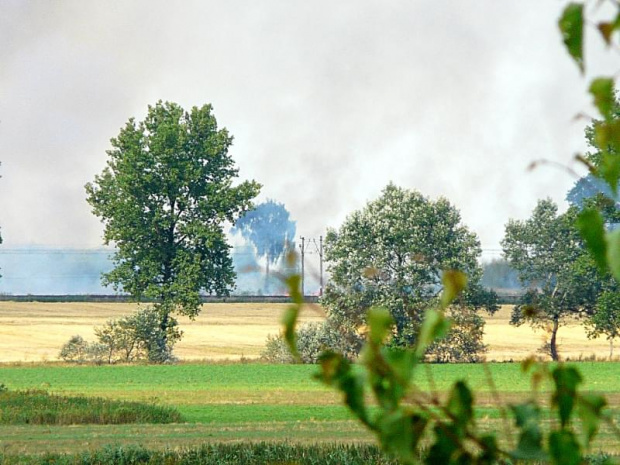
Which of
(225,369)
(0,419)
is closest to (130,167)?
(225,369)

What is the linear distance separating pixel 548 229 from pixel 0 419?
4744 centimetres

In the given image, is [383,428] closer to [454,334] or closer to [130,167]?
[454,334]

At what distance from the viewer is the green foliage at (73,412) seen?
90.8ft

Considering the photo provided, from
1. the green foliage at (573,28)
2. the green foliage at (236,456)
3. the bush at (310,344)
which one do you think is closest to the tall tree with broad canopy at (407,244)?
the bush at (310,344)

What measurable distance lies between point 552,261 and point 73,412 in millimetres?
44464

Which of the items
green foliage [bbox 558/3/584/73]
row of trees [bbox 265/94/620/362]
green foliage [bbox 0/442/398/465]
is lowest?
green foliage [bbox 0/442/398/465]

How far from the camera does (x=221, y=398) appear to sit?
127ft

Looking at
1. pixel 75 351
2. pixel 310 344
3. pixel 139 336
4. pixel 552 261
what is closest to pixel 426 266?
pixel 310 344

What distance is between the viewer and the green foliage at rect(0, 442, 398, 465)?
51.8ft

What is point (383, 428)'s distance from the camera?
138 cm

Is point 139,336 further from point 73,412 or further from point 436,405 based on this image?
point 436,405

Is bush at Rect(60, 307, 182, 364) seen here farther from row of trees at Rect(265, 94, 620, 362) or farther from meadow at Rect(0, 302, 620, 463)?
row of trees at Rect(265, 94, 620, 362)

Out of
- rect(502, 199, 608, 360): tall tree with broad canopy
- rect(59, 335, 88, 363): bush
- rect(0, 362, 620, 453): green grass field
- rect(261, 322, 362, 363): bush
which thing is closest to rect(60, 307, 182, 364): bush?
rect(59, 335, 88, 363): bush

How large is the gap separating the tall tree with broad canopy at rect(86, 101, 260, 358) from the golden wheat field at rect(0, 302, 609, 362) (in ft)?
22.1
